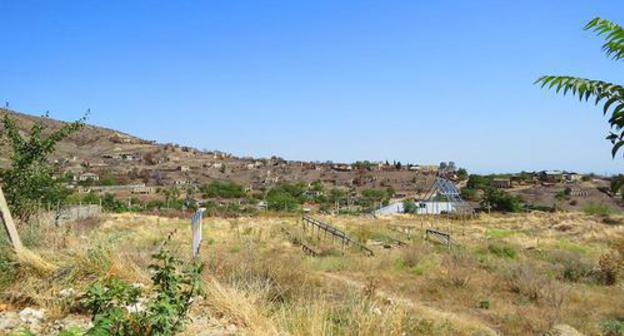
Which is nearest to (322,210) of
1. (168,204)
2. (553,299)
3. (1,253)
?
(168,204)

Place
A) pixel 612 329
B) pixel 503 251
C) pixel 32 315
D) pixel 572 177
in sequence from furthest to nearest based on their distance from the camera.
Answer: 1. pixel 572 177
2. pixel 503 251
3. pixel 612 329
4. pixel 32 315

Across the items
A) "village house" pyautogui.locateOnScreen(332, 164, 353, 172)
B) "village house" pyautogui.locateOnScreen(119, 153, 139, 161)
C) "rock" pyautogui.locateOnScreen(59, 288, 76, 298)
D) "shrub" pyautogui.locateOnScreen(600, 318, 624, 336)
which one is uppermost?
"village house" pyautogui.locateOnScreen(119, 153, 139, 161)

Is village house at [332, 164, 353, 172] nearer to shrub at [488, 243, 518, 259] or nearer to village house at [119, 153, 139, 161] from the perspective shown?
village house at [119, 153, 139, 161]

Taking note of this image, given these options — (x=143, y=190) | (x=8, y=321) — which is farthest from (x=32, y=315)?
(x=143, y=190)

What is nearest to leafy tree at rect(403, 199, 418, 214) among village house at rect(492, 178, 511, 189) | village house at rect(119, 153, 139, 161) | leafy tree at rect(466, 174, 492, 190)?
leafy tree at rect(466, 174, 492, 190)

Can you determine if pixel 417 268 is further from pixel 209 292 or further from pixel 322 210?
pixel 322 210

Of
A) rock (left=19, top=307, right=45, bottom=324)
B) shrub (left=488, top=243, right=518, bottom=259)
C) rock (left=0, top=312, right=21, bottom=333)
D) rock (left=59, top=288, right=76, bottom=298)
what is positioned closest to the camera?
rock (left=0, top=312, right=21, bottom=333)

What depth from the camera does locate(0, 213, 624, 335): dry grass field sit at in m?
5.64

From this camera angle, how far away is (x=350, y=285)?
38.8 ft

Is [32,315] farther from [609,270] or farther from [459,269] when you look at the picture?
[609,270]

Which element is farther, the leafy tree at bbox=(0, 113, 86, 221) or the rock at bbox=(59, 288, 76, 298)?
the leafy tree at bbox=(0, 113, 86, 221)

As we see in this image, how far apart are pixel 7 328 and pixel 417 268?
12816mm

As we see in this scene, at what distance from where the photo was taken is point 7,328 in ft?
16.9

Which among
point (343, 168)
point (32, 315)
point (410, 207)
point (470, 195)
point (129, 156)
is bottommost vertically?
point (410, 207)
